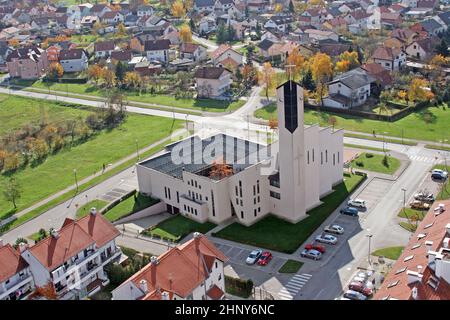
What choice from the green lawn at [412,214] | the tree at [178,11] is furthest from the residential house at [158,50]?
the green lawn at [412,214]

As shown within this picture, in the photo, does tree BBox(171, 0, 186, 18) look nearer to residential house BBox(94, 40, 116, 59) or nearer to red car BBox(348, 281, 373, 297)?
residential house BBox(94, 40, 116, 59)

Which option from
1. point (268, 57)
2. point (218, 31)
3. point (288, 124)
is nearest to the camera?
point (288, 124)

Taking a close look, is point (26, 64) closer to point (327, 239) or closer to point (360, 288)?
point (327, 239)

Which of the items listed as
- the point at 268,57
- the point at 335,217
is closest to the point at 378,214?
the point at 335,217

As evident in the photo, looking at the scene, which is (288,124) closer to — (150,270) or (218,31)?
(150,270)

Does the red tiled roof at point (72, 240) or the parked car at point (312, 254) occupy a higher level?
the red tiled roof at point (72, 240)

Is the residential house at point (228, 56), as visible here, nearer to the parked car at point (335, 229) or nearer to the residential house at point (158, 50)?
the residential house at point (158, 50)

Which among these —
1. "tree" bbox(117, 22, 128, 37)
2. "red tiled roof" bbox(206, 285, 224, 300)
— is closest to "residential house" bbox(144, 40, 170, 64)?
"tree" bbox(117, 22, 128, 37)
